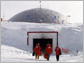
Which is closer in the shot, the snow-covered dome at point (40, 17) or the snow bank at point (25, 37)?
the snow bank at point (25, 37)

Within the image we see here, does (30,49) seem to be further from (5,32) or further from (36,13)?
(36,13)

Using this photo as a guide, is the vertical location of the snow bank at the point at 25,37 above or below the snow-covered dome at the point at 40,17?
below

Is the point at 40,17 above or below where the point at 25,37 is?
above

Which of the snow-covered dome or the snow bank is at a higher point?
the snow-covered dome

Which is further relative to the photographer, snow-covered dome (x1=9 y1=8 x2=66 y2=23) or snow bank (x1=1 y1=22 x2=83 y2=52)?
snow-covered dome (x1=9 y1=8 x2=66 y2=23)

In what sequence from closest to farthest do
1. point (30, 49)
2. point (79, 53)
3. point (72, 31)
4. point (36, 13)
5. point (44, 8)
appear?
point (79, 53), point (30, 49), point (72, 31), point (36, 13), point (44, 8)

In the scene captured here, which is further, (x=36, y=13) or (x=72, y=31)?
(x=36, y=13)

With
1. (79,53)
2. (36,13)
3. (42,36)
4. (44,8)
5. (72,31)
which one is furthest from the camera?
(44,8)

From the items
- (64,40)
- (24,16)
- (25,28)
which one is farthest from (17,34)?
(24,16)

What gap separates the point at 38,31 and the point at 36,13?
469 inches

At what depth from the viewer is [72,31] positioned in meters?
13.9

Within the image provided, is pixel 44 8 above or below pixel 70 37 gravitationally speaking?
above

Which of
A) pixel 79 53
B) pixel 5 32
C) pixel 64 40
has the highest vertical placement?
pixel 5 32

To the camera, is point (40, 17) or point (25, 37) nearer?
point (25, 37)
